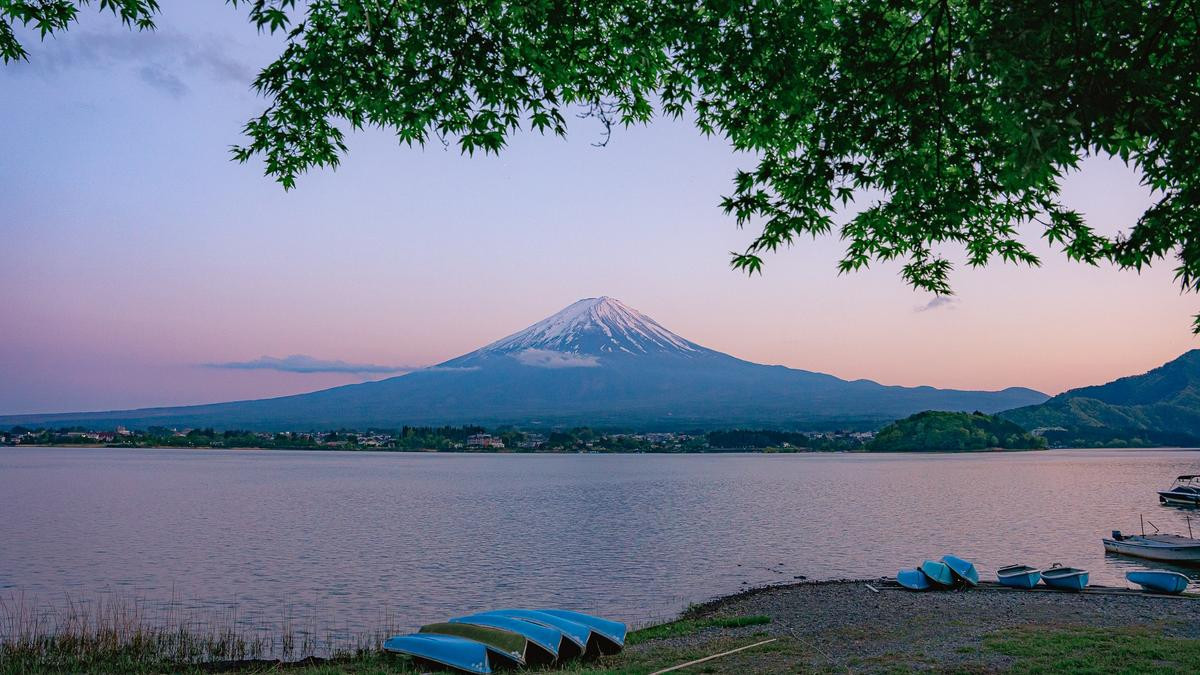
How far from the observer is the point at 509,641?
16203mm

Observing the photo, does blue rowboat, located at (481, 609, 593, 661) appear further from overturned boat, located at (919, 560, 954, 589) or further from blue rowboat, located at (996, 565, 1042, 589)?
blue rowboat, located at (996, 565, 1042, 589)

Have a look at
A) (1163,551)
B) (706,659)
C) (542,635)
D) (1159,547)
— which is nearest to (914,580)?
(706,659)

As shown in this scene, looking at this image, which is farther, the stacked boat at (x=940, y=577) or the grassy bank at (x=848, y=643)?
the stacked boat at (x=940, y=577)

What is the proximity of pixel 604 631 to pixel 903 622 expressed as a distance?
761 cm

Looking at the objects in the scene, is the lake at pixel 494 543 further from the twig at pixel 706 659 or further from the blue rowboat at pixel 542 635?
the twig at pixel 706 659

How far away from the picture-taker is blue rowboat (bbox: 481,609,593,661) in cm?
1683

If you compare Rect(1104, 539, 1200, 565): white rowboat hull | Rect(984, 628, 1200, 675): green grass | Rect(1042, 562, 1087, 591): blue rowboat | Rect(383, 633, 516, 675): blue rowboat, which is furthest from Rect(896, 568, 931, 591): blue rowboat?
Rect(1104, 539, 1200, 565): white rowboat hull

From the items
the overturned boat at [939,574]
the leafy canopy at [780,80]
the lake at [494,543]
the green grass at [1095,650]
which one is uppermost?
the leafy canopy at [780,80]

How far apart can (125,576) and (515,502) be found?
50163 mm

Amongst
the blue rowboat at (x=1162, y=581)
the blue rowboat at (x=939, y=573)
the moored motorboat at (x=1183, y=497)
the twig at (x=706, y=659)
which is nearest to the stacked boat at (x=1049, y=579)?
the blue rowboat at (x=1162, y=581)

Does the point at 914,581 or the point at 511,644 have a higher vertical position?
the point at 511,644

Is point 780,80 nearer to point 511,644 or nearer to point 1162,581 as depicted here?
point 511,644

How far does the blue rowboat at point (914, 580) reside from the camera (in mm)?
25891

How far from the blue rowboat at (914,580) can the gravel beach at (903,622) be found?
1.17 ft
